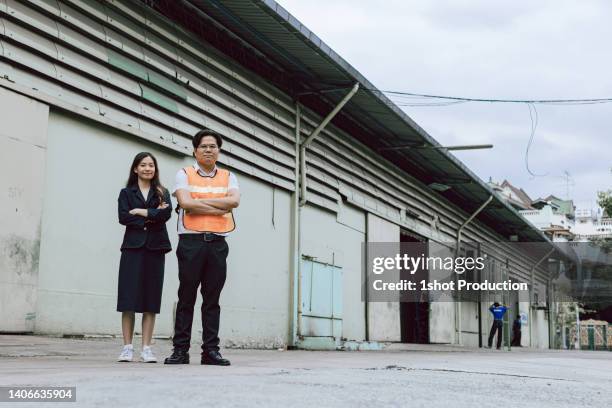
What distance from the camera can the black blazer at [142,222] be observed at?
5680mm

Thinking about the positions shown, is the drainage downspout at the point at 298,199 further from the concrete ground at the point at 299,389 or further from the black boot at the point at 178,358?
the concrete ground at the point at 299,389

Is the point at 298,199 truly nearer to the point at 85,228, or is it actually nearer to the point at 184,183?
the point at 85,228

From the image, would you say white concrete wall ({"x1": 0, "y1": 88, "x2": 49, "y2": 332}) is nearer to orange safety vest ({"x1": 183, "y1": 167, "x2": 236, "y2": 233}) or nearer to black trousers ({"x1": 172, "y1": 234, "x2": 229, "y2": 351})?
black trousers ({"x1": 172, "y1": 234, "x2": 229, "y2": 351})

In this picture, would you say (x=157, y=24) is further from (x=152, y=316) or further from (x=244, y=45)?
(x=152, y=316)

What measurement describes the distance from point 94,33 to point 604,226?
92.4 meters

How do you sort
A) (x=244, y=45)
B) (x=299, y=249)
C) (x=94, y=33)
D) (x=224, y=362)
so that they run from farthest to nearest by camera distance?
(x=299, y=249)
(x=244, y=45)
(x=94, y=33)
(x=224, y=362)

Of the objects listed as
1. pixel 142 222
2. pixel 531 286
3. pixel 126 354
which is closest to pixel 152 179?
pixel 142 222

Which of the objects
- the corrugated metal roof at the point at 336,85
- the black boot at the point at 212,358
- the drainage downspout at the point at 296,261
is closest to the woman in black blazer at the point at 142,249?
the black boot at the point at 212,358

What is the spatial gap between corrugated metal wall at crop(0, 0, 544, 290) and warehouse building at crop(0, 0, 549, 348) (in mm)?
23

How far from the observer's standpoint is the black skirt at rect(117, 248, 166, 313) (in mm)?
5660

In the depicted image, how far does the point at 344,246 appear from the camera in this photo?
15.2 meters

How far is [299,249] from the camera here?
43.2 feet

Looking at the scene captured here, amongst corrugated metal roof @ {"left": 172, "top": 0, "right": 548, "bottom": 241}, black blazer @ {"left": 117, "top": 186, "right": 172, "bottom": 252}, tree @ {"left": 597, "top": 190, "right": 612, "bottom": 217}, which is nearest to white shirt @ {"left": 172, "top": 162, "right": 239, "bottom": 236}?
black blazer @ {"left": 117, "top": 186, "right": 172, "bottom": 252}

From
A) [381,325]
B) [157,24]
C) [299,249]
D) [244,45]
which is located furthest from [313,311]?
[157,24]
